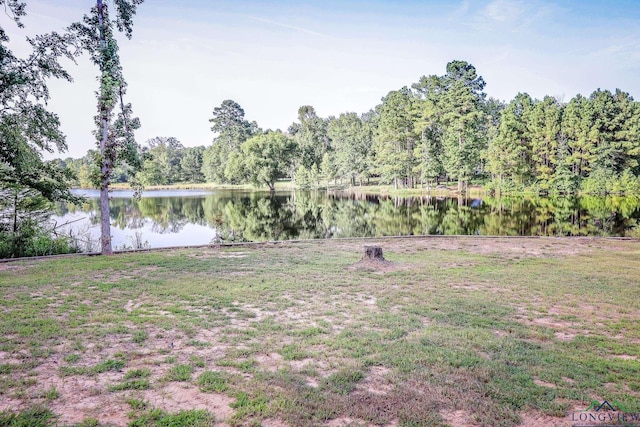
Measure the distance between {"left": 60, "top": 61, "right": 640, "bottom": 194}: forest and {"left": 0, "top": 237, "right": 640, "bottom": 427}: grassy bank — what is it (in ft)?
114

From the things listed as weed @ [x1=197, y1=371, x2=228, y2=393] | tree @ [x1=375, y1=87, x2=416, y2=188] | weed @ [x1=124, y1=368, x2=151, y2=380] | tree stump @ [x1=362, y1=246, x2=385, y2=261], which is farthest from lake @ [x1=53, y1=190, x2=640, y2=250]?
tree @ [x1=375, y1=87, x2=416, y2=188]

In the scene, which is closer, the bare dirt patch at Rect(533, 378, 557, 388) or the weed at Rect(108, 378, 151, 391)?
the weed at Rect(108, 378, 151, 391)

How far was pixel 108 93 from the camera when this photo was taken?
11.7 meters

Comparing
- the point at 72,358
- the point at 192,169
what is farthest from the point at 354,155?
the point at 72,358

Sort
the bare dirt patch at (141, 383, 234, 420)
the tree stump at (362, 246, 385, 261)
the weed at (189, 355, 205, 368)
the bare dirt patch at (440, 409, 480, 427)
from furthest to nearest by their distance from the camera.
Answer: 1. the tree stump at (362, 246, 385, 261)
2. the weed at (189, 355, 205, 368)
3. the bare dirt patch at (141, 383, 234, 420)
4. the bare dirt patch at (440, 409, 480, 427)

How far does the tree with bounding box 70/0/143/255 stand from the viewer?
1167 cm

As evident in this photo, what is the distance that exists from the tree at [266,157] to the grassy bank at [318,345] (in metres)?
47.4

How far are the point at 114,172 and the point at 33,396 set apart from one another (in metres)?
10.5

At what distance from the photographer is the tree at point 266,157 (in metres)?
56.7

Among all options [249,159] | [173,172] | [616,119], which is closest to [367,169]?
[249,159]

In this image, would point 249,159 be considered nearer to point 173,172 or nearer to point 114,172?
point 173,172

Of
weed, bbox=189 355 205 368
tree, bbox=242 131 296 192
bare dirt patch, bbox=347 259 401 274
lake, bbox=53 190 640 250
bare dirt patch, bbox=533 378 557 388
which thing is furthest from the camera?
tree, bbox=242 131 296 192

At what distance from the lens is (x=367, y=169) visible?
6078cm

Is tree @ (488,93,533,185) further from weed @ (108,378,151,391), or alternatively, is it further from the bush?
weed @ (108,378,151,391)
